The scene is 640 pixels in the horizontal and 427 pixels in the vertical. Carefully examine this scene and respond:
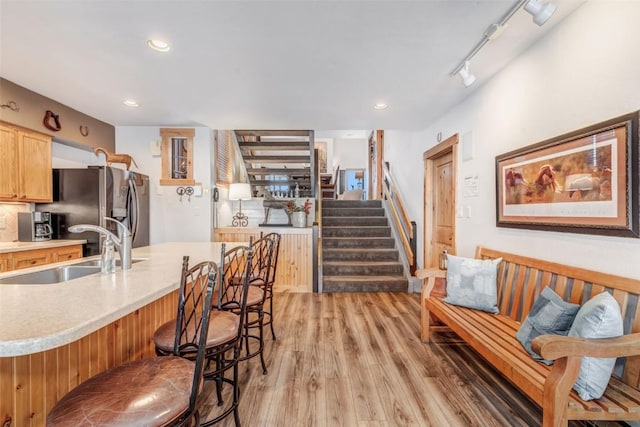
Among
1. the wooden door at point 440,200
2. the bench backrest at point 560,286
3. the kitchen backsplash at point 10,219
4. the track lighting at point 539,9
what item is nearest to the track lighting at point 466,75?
the track lighting at point 539,9

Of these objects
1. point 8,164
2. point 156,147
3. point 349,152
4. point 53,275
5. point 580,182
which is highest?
point 349,152

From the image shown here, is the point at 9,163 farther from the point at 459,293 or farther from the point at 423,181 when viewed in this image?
the point at 423,181

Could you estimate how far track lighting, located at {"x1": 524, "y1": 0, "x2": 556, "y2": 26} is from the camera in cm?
164

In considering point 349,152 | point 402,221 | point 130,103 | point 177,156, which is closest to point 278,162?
point 177,156

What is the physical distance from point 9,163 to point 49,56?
1.31m

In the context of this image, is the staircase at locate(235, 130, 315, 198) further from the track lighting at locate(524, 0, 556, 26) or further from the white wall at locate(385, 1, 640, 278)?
the track lighting at locate(524, 0, 556, 26)

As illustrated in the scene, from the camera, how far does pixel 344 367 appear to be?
228cm

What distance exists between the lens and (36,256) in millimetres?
2848

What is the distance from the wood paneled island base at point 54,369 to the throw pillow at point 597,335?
2.34m

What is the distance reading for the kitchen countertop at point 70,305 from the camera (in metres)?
0.83

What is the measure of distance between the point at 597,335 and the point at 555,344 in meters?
0.28

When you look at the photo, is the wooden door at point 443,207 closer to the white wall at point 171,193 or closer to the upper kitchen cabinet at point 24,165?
the white wall at point 171,193

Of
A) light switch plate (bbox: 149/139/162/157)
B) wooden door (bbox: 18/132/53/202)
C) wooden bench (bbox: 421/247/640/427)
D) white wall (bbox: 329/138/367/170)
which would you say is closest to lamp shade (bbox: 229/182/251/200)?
light switch plate (bbox: 149/139/162/157)

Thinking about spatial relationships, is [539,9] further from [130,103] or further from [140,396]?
[130,103]
